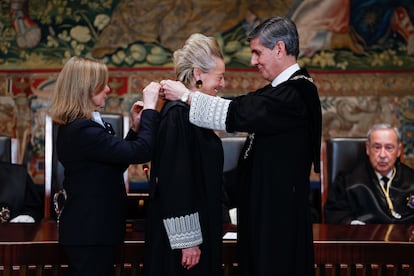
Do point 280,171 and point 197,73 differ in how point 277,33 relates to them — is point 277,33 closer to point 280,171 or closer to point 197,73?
point 197,73

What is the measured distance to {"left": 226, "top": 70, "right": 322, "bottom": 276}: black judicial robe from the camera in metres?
3.45

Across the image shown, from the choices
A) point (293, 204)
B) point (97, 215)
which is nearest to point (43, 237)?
point (97, 215)

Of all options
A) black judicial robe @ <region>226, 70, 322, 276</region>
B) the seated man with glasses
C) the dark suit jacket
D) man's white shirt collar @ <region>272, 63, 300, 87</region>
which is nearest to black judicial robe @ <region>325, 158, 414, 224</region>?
the seated man with glasses

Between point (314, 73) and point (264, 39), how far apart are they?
380cm

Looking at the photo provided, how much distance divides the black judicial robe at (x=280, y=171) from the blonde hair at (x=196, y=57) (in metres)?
0.21

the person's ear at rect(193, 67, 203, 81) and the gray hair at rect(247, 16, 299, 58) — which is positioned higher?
the gray hair at rect(247, 16, 299, 58)

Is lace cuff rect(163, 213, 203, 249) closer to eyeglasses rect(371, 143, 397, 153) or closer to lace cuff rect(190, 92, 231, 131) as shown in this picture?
lace cuff rect(190, 92, 231, 131)

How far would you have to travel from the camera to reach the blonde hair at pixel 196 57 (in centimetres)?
348

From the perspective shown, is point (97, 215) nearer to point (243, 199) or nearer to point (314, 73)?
point (243, 199)

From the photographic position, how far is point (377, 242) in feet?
12.8

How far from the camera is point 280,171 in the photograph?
3480mm

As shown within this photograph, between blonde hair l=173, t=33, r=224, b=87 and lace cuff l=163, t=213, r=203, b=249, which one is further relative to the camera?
blonde hair l=173, t=33, r=224, b=87

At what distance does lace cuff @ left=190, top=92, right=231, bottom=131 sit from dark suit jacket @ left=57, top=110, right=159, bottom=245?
0.73ft

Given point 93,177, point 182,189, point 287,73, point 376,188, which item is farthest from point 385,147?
point 93,177
